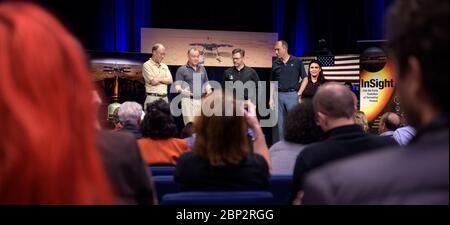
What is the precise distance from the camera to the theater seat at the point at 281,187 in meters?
2.60

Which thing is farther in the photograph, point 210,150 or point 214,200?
point 210,150

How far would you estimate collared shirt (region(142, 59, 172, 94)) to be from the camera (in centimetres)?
750

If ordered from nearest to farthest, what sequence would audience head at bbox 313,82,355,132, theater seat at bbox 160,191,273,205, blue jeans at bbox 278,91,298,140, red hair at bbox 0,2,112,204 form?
1. red hair at bbox 0,2,112,204
2. theater seat at bbox 160,191,273,205
3. audience head at bbox 313,82,355,132
4. blue jeans at bbox 278,91,298,140

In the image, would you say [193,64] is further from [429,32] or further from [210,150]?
[429,32]

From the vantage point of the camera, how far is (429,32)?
2.75 feet

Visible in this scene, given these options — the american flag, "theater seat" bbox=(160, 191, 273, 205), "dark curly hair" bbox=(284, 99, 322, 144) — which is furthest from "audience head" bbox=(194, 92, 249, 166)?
the american flag

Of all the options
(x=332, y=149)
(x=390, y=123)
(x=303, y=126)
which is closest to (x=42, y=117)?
(x=332, y=149)

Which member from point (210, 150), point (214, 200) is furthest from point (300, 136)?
point (214, 200)

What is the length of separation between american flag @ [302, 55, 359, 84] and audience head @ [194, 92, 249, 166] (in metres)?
6.28

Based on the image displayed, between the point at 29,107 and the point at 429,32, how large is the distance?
65 centimetres

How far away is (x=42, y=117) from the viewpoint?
792 millimetres

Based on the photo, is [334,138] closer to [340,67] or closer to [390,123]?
[390,123]

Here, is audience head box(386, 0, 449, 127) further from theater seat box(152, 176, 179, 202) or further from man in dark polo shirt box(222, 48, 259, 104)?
man in dark polo shirt box(222, 48, 259, 104)
